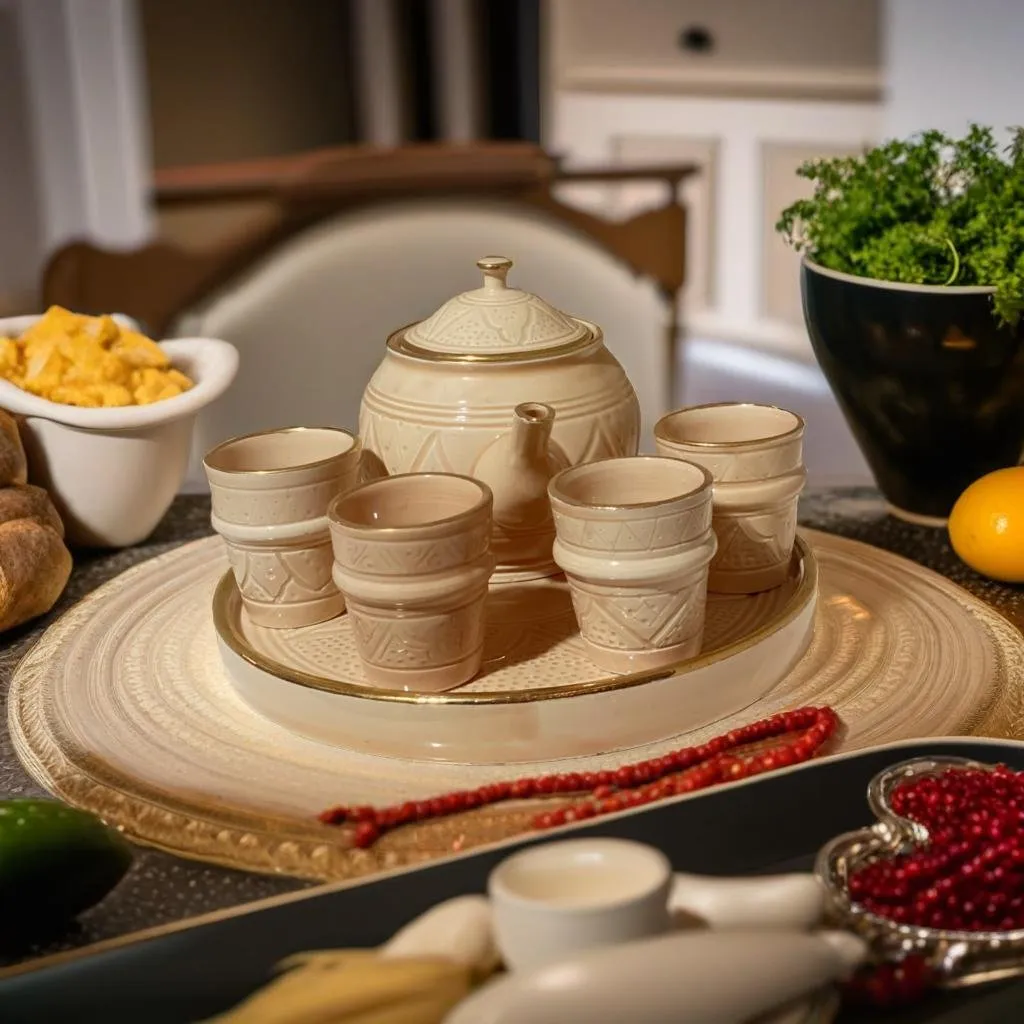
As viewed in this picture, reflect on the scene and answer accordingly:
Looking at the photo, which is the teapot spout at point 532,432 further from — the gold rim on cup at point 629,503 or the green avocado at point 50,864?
the green avocado at point 50,864

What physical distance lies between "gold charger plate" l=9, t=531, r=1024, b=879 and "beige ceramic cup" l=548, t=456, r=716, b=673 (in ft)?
0.19

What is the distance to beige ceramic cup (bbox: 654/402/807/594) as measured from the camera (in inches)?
33.1

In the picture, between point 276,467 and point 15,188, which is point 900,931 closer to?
point 276,467

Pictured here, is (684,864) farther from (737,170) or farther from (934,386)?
(737,170)

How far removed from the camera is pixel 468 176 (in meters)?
1.69

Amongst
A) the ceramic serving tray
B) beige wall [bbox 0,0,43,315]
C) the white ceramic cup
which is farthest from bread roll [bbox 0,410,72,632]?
beige wall [bbox 0,0,43,315]

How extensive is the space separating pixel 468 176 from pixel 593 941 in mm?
1353

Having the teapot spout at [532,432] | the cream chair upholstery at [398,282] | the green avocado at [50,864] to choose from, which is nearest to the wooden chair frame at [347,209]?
the cream chair upholstery at [398,282]

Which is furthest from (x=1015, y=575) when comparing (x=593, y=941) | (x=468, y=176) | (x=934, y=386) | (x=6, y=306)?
(x=6, y=306)

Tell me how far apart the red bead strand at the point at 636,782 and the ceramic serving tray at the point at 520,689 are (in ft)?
0.09

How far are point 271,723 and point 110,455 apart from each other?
346 mm

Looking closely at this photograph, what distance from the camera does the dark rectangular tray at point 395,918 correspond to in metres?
0.51

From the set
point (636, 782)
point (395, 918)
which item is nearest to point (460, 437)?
point (636, 782)

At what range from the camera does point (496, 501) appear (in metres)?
0.84
